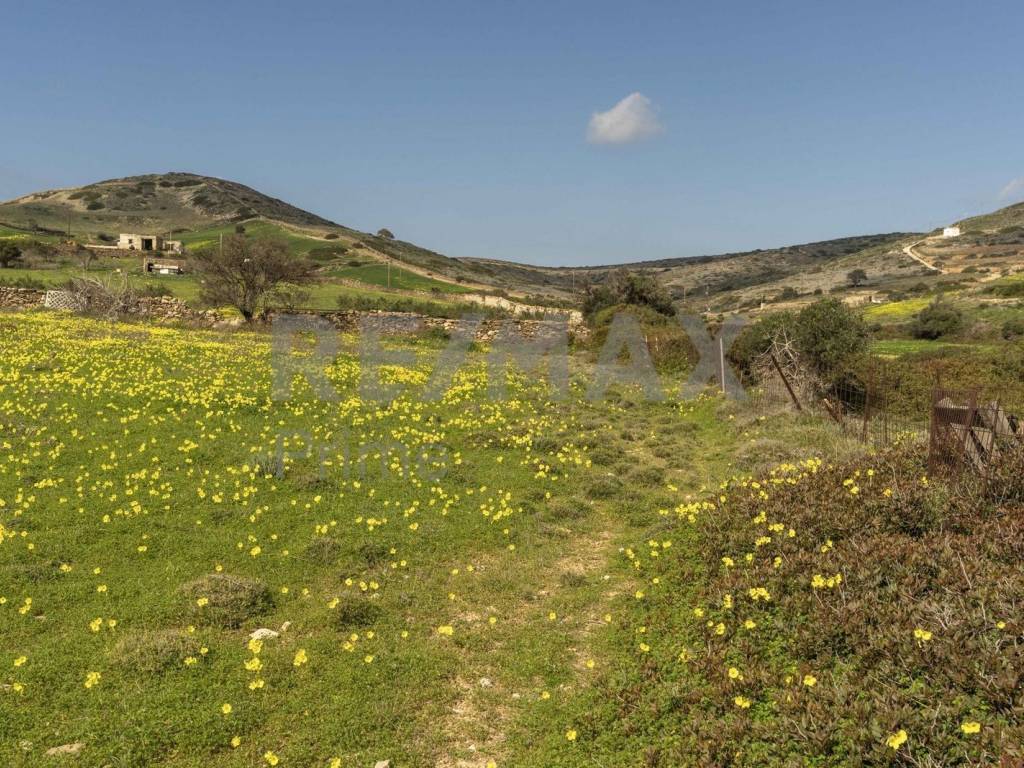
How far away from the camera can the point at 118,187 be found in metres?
166

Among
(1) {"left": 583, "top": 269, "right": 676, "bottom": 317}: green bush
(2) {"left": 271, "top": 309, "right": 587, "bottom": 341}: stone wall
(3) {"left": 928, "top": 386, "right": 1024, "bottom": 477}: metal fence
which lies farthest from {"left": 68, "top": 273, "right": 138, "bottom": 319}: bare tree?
(3) {"left": 928, "top": 386, "right": 1024, "bottom": 477}: metal fence

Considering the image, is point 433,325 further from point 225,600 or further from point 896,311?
point 896,311

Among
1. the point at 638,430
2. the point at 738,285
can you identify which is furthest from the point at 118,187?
the point at 638,430

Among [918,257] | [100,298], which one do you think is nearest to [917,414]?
[100,298]

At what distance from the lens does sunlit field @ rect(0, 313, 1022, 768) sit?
5.10 meters

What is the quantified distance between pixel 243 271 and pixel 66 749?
3790 cm

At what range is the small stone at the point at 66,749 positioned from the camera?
5133mm

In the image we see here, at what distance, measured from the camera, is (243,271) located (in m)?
39.2

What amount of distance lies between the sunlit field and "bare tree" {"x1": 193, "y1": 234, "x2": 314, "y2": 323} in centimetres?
2668

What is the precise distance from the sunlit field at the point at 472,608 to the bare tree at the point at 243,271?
26.7m

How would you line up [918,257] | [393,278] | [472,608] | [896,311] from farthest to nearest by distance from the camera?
[918,257] → [393,278] → [896,311] → [472,608]

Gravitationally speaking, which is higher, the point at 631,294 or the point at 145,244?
the point at 145,244

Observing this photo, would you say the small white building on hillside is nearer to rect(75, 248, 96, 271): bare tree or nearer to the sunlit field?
rect(75, 248, 96, 271): bare tree

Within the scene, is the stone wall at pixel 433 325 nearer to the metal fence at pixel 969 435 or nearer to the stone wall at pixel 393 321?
the stone wall at pixel 393 321
